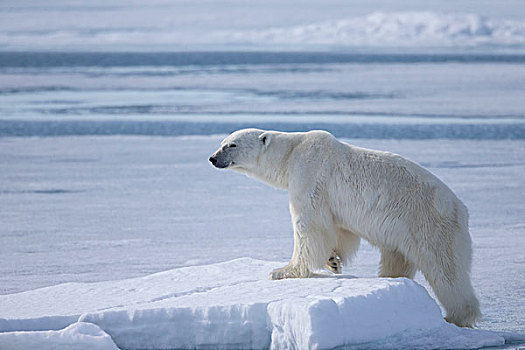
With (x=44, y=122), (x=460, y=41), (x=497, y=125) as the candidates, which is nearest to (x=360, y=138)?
(x=497, y=125)

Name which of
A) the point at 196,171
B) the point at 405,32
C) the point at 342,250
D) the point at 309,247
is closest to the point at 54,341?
the point at 309,247

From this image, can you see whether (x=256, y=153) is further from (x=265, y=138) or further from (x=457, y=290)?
(x=457, y=290)

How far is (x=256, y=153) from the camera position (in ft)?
12.6

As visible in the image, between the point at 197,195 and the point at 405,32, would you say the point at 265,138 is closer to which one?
the point at 197,195

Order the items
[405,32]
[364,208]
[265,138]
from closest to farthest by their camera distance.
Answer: [364,208], [265,138], [405,32]

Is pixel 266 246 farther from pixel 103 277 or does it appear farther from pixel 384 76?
pixel 384 76

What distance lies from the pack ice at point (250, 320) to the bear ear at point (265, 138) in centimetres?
80

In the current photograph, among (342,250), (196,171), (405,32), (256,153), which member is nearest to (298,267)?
(342,250)

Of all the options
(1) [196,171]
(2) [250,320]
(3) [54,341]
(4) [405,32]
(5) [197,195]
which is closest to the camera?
(3) [54,341]

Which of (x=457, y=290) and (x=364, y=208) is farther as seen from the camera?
(x=364, y=208)

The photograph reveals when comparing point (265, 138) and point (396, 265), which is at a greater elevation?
point (265, 138)

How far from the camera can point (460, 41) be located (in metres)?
47.4

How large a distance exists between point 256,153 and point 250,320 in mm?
1092

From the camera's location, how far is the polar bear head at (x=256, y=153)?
3828 millimetres
